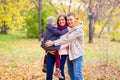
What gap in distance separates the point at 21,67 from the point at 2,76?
2.08 metres

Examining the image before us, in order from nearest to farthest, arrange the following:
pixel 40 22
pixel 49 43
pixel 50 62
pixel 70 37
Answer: pixel 70 37 → pixel 49 43 → pixel 50 62 → pixel 40 22

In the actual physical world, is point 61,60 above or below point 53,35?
below

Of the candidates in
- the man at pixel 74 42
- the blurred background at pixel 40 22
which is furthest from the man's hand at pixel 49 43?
the blurred background at pixel 40 22

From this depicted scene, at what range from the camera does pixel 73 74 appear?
679 cm

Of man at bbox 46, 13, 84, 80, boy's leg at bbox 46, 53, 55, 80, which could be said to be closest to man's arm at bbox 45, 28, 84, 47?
man at bbox 46, 13, 84, 80

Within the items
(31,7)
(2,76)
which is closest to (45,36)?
(2,76)

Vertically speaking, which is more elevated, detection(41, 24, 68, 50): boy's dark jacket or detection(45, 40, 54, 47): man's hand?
detection(41, 24, 68, 50): boy's dark jacket

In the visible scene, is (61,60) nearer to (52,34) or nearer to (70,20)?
(52,34)

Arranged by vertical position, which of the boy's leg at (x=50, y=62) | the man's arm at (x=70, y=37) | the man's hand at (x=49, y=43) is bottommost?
the boy's leg at (x=50, y=62)

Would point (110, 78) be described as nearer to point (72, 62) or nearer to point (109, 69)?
point (109, 69)

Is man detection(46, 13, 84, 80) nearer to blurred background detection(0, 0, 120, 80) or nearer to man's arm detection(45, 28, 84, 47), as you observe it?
man's arm detection(45, 28, 84, 47)

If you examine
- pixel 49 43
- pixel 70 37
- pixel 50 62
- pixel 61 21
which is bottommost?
pixel 50 62

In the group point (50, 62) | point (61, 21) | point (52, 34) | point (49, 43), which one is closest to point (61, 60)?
point (50, 62)

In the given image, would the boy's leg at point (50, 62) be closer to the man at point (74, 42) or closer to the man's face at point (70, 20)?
the man at point (74, 42)
